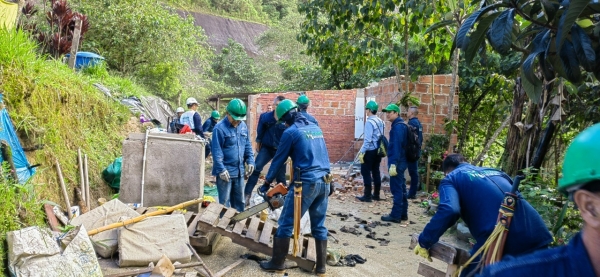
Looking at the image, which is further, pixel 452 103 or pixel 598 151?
pixel 452 103

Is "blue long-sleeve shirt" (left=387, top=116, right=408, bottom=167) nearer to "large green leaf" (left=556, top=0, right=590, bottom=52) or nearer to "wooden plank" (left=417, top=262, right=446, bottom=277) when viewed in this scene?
"wooden plank" (left=417, top=262, right=446, bottom=277)

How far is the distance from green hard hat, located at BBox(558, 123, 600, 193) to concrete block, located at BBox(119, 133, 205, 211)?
5.09 metres

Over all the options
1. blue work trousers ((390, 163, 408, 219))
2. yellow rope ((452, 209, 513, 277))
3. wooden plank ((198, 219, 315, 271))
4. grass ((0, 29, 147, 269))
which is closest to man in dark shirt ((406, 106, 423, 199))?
blue work trousers ((390, 163, 408, 219))

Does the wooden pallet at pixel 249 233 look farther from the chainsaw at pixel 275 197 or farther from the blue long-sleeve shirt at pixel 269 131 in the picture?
the blue long-sleeve shirt at pixel 269 131

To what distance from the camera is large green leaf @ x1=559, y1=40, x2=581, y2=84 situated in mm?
2276

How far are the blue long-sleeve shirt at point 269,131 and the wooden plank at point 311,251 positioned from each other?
2.54 meters

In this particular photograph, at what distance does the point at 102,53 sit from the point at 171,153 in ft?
34.5

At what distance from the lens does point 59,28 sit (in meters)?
10.2

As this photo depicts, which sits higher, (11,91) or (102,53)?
(102,53)

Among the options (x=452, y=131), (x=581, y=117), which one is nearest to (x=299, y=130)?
(x=581, y=117)

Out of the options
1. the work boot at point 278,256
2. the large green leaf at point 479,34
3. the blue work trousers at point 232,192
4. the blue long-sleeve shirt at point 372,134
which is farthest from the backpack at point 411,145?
the large green leaf at point 479,34

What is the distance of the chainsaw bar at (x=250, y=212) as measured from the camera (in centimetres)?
480

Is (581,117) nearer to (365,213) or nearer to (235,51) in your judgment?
(365,213)

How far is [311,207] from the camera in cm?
450
